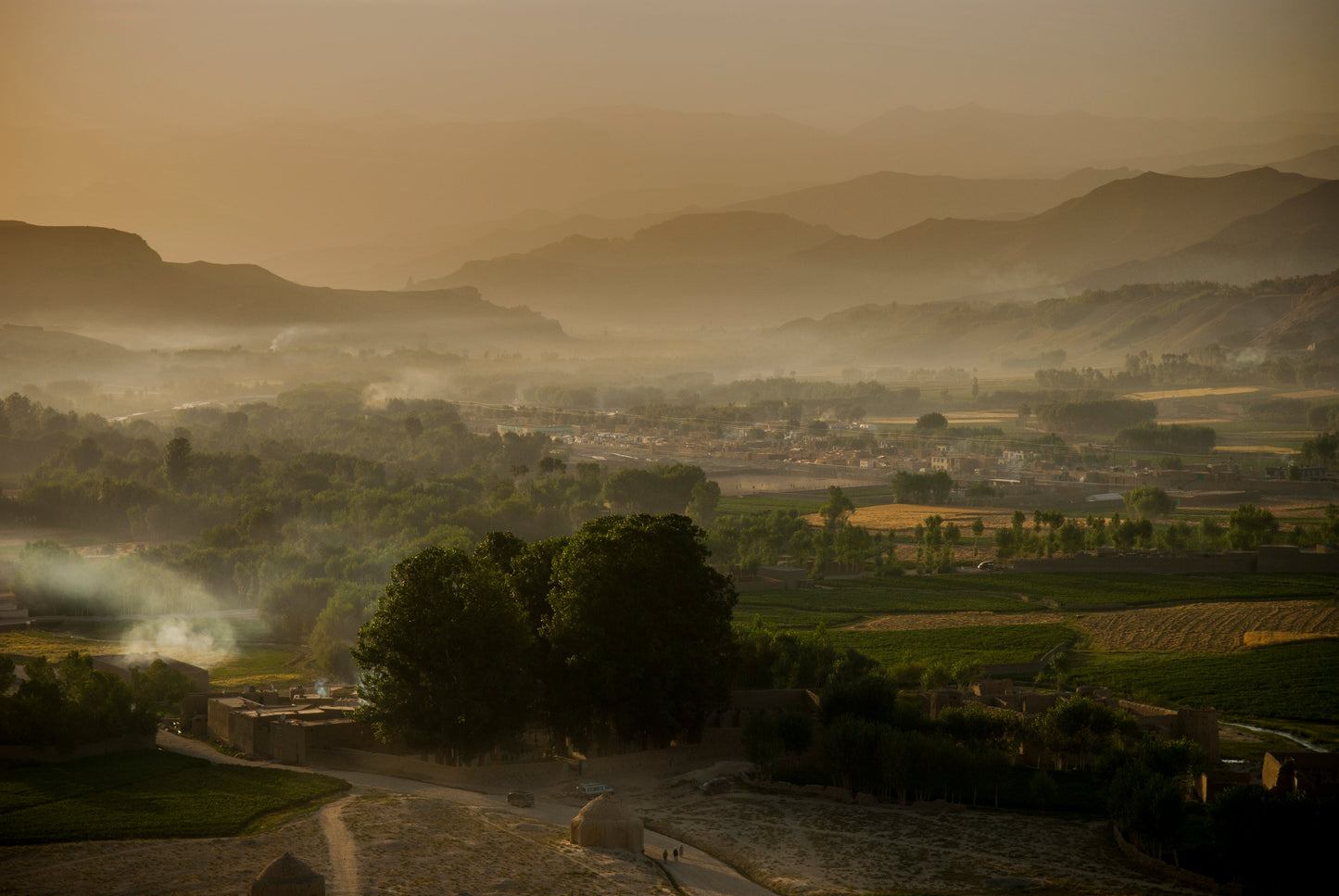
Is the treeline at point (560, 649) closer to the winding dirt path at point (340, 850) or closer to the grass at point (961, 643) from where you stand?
the winding dirt path at point (340, 850)

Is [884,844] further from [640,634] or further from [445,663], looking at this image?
[445,663]

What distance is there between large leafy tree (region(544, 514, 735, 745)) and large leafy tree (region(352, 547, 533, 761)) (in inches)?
61.6

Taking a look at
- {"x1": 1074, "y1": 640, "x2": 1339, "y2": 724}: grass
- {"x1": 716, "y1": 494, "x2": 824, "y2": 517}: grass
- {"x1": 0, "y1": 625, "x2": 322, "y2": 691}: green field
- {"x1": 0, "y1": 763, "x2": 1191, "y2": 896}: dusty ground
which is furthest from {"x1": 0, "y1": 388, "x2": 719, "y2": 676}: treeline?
{"x1": 1074, "y1": 640, "x2": 1339, "y2": 724}: grass

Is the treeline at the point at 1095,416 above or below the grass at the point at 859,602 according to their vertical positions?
above

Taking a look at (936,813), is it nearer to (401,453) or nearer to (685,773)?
(685,773)

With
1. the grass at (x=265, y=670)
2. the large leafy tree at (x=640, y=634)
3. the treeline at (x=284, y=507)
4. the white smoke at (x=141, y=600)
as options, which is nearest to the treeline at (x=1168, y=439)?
the treeline at (x=284, y=507)

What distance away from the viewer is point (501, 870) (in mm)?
29859

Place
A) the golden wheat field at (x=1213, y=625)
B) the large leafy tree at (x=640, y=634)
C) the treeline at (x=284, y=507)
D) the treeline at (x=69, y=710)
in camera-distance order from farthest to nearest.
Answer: the treeline at (x=284, y=507), the golden wheat field at (x=1213, y=625), the large leafy tree at (x=640, y=634), the treeline at (x=69, y=710)

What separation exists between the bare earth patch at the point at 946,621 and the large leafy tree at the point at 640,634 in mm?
22583

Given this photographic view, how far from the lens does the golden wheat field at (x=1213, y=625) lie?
58.7 m

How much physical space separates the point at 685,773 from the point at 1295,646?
30094 mm

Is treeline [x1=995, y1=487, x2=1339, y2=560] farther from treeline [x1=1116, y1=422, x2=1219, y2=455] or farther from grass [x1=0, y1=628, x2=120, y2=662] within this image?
treeline [x1=1116, y1=422, x2=1219, y2=455]

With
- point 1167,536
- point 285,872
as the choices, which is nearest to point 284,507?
point 1167,536

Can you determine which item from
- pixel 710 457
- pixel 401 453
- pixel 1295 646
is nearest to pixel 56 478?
pixel 401 453
